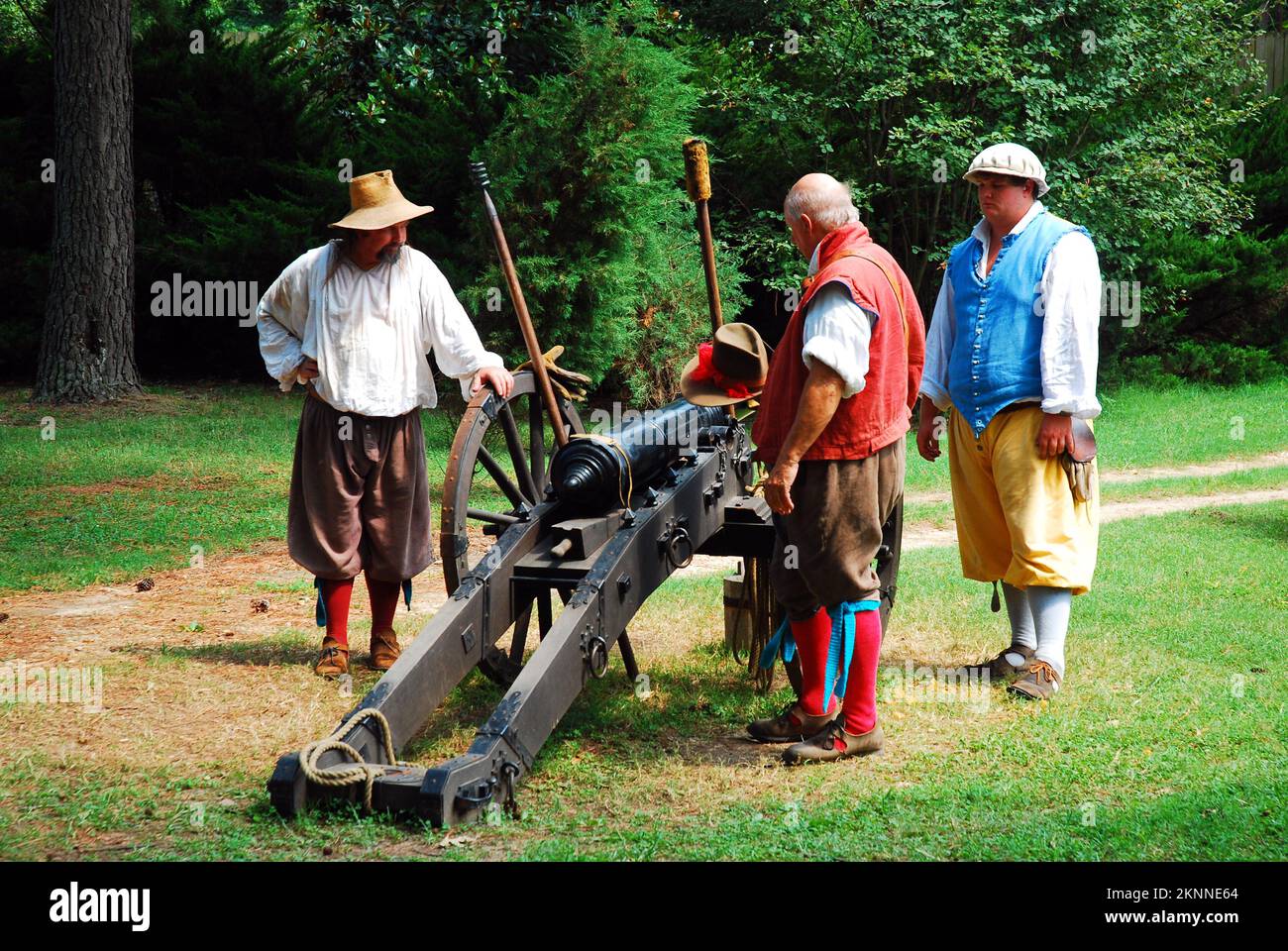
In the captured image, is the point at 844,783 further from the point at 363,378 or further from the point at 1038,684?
the point at 363,378

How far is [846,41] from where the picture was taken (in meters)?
12.2

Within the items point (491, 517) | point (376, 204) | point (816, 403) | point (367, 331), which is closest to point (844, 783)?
point (816, 403)

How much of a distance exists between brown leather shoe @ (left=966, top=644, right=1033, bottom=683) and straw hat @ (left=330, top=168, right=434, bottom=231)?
2739mm

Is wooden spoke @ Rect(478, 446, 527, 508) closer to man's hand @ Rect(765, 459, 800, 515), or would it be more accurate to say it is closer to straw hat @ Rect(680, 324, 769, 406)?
straw hat @ Rect(680, 324, 769, 406)

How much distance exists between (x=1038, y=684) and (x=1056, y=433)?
93 cm

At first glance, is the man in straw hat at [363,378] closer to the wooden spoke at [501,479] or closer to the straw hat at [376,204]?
the straw hat at [376,204]

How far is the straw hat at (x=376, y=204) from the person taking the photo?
4.93 meters

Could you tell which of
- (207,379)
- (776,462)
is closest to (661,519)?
(776,462)

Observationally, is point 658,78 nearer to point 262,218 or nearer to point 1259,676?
point 262,218

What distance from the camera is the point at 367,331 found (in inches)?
197

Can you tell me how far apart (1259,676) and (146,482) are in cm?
729

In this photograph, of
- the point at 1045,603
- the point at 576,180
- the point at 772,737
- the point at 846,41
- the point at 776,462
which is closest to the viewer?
the point at 776,462

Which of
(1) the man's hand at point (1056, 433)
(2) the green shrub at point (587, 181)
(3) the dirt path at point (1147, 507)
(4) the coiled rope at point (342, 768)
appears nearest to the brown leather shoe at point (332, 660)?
(4) the coiled rope at point (342, 768)

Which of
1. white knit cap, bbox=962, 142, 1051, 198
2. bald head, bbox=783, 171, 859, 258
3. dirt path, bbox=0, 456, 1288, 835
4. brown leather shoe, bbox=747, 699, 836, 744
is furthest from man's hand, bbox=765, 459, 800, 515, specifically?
dirt path, bbox=0, 456, 1288, 835
